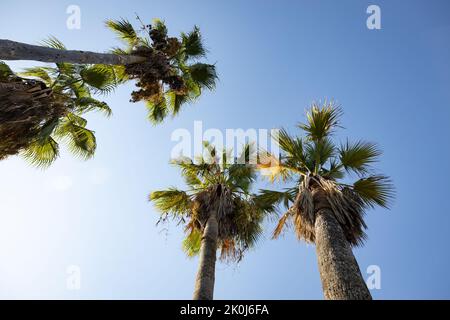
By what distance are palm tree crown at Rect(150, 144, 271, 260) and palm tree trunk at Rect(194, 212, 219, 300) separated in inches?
21.4

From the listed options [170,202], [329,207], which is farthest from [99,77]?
[329,207]

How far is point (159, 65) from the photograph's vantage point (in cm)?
1007

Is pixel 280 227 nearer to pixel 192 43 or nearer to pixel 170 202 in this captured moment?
pixel 170 202

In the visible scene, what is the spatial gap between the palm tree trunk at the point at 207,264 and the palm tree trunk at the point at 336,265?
2953 mm

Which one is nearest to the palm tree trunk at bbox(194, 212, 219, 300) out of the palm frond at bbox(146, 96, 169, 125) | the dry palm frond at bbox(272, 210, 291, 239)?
the dry palm frond at bbox(272, 210, 291, 239)

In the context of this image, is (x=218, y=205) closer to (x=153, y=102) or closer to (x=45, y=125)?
(x=153, y=102)

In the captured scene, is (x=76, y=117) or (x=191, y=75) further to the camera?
(x=191, y=75)

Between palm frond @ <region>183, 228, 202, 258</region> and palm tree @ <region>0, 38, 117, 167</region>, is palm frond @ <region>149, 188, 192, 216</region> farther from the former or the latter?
palm tree @ <region>0, 38, 117, 167</region>

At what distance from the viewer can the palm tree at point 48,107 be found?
8312mm
